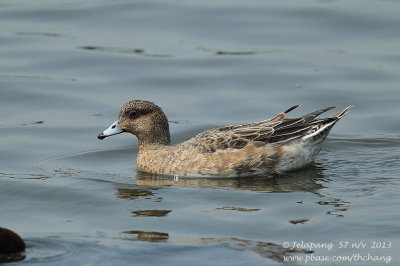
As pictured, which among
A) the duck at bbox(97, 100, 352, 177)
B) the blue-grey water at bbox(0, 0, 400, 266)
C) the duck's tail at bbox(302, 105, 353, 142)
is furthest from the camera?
the duck's tail at bbox(302, 105, 353, 142)

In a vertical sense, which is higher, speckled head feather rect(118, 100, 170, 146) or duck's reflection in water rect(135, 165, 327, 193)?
speckled head feather rect(118, 100, 170, 146)

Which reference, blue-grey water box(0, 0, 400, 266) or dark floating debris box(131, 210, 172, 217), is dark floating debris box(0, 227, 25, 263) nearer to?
blue-grey water box(0, 0, 400, 266)

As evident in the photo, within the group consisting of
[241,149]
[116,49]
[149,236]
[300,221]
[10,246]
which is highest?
[116,49]

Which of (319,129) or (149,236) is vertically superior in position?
(319,129)

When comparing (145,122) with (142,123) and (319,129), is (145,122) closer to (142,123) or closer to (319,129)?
(142,123)

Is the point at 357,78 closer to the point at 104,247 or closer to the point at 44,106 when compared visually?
the point at 44,106

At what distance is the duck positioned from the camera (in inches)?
479

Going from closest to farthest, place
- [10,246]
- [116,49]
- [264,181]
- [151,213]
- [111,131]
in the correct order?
1. [10,246]
2. [151,213]
3. [264,181]
4. [111,131]
5. [116,49]

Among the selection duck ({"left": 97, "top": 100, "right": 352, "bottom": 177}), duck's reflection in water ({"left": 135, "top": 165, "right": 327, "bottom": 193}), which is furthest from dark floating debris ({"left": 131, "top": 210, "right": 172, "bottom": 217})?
duck ({"left": 97, "top": 100, "right": 352, "bottom": 177})

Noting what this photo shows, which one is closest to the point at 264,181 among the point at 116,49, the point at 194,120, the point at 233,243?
the point at 194,120

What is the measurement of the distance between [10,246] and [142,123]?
437 centimetres

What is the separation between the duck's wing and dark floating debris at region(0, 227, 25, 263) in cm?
391

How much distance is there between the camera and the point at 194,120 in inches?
565

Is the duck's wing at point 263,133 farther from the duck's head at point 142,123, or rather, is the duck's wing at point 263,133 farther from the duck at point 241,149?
the duck's head at point 142,123
